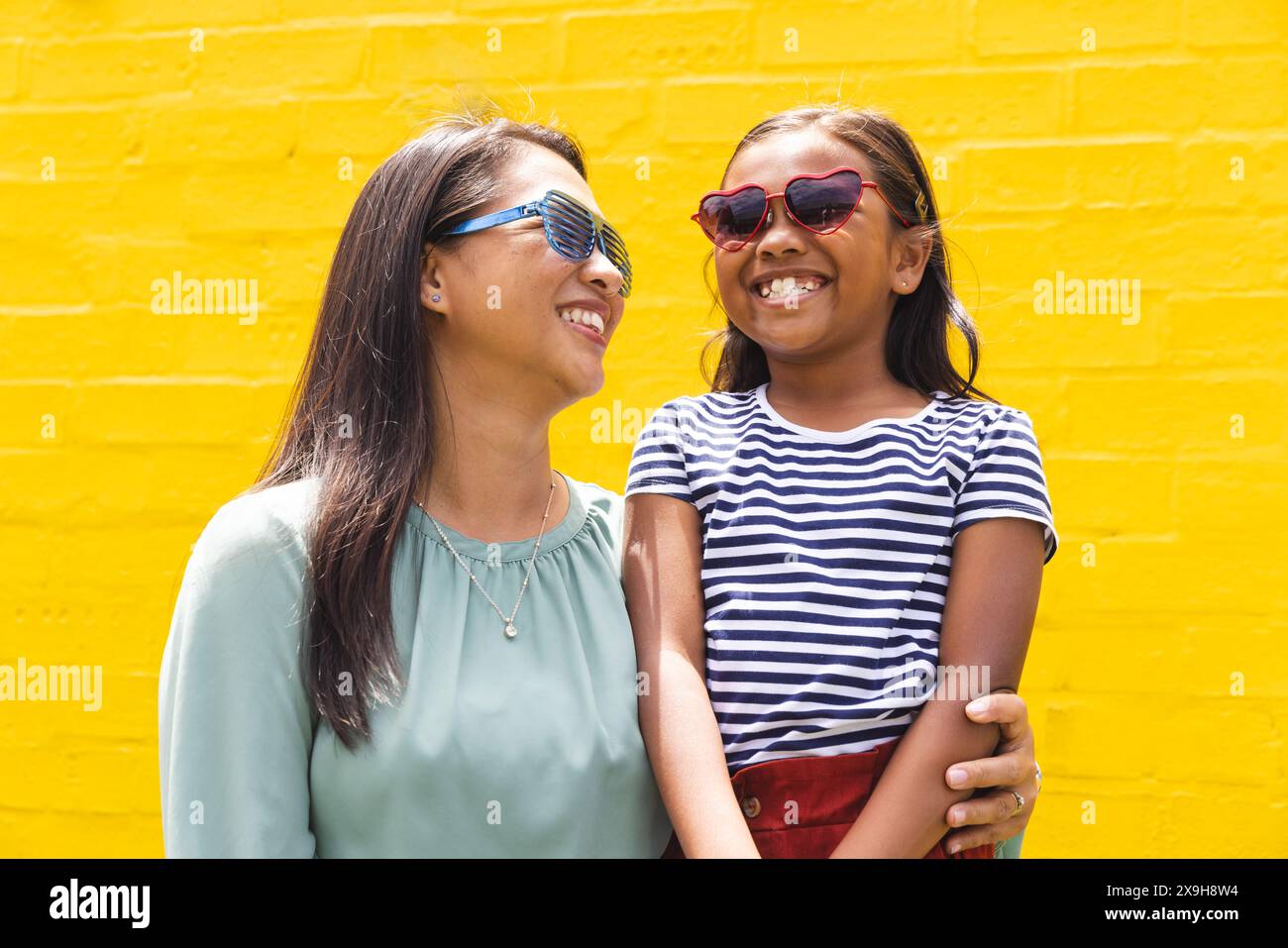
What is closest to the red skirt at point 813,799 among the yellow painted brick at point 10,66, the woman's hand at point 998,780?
the woman's hand at point 998,780

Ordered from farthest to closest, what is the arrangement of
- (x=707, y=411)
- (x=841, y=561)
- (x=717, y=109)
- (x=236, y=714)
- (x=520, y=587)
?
(x=717, y=109), (x=707, y=411), (x=520, y=587), (x=841, y=561), (x=236, y=714)

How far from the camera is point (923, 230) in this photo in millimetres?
2033

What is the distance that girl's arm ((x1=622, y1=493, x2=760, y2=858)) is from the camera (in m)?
1.68

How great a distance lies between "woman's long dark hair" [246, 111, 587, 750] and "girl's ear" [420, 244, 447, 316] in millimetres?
24

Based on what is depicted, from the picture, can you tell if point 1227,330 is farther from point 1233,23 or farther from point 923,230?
point 923,230

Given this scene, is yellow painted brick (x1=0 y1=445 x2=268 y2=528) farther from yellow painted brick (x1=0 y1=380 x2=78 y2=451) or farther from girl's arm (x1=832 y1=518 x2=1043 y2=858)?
girl's arm (x1=832 y1=518 x2=1043 y2=858)

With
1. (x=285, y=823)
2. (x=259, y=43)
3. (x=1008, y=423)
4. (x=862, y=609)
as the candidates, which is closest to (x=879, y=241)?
(x=1008, y=423)

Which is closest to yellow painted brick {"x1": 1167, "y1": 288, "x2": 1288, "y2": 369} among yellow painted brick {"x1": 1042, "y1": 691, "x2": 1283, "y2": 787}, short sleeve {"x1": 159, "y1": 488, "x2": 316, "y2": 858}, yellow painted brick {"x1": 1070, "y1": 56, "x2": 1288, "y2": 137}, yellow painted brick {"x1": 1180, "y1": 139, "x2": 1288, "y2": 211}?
yellow painted brick {"x1": 1180, "y1": 139, "x2": 1288, "y2": 211}

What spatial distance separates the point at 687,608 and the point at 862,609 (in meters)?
0.26

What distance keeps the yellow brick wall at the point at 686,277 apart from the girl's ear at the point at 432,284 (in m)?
0.92

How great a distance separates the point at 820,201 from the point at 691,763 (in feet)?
2.77

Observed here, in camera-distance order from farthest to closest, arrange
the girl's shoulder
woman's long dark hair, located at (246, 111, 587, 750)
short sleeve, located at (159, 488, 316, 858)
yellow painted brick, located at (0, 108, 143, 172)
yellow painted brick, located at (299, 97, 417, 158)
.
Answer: yellow painted brick, located at (0, 108, 143, 172) < yellow painted brick, located at (299, 97, 417, 158) < the girl's shoulder < woman's long dark hair, located at (246, 111, 587, 750) < short sleeve, located at (159, 488, 316, 858)

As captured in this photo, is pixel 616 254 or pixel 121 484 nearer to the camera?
pixel 616 254

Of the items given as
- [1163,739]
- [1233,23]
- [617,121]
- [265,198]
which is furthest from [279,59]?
[1163,739]
